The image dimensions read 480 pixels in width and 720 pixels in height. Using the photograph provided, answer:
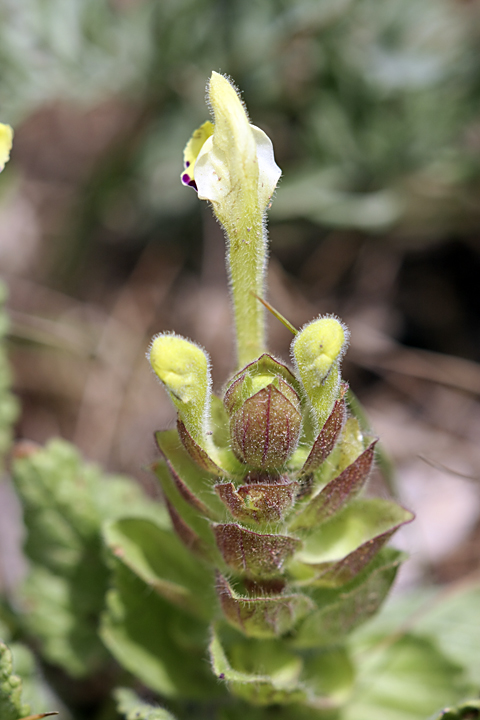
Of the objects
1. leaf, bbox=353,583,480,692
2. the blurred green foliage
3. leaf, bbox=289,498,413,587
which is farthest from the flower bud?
the blurred green foliage

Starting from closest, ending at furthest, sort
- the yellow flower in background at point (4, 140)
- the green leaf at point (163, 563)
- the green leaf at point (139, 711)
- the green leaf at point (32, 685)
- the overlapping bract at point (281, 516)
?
the yellow flower in background at point (4, 140), the overlapping bract at point (281, 516), the green leaf at point (139, 711), the green leaf at point (163, 563), the green leaf at point (32, 685)

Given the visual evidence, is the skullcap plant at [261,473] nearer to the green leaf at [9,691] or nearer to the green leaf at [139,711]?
the green leaf at [139,711]

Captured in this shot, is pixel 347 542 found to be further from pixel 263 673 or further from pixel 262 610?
pixel 263 673

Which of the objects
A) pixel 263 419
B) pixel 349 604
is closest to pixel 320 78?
pixel 263 419

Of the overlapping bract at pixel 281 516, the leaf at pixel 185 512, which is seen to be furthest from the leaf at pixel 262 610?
the leaf at pixel 185 512

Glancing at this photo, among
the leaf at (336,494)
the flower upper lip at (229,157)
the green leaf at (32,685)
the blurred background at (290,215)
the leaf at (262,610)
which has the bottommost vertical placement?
the green leaf at (32,685)

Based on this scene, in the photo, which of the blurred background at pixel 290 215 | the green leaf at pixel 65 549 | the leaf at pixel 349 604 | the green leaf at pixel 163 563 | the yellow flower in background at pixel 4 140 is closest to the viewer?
the yellow flower in background at pixel 4 140

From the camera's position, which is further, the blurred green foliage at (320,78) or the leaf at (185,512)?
the blurred green foliage at (320,78)

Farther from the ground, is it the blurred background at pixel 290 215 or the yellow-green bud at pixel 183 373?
→ the blurred background at pixel 290 215
